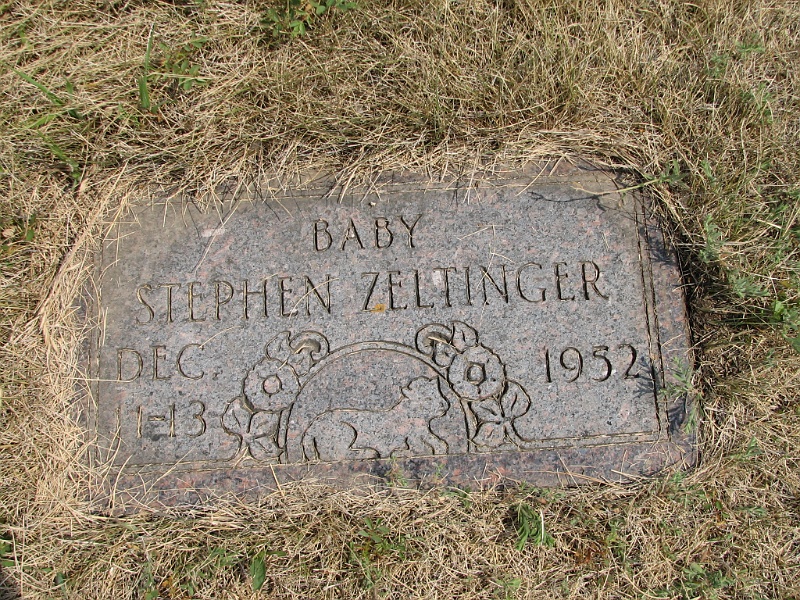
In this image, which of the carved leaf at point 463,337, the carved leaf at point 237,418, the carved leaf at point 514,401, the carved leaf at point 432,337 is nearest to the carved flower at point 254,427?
the carved leaf at point 237,418

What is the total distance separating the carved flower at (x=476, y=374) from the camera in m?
2.51

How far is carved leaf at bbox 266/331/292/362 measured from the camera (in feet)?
8.36

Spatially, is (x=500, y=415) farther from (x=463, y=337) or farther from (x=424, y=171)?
(x=424, y=171)

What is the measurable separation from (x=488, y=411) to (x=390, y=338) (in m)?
0.46

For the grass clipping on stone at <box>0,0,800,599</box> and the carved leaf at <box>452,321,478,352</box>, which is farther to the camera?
the carved leaf at <box>452,321,478,352</box>

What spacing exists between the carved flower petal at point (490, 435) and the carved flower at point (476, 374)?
0.38ft

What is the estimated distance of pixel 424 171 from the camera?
272cm

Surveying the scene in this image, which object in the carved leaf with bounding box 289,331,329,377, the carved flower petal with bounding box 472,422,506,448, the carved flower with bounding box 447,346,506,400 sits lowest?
the carved flower petal with bounding box 472,422,506,448

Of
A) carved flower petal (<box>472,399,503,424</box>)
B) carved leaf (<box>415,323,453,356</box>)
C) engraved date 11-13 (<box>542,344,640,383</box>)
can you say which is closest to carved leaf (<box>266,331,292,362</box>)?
carved leaf (<box>415,323,453,356</box>)

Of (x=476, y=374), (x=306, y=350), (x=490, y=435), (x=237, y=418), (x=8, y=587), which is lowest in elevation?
(x=8, y=587)

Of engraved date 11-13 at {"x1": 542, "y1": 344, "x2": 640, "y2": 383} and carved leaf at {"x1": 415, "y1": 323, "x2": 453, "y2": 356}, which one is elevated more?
carved leaf at {"x1": 415, "y1": 323, "x2": 453, "y2": 356}

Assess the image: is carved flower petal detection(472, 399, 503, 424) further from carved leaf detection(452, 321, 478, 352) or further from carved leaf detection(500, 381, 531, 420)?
carved leaf detection(452, 321, 478, 352)

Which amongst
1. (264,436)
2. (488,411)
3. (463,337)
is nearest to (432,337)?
(463,337)

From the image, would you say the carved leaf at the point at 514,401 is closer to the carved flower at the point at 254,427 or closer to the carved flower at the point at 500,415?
the carved flower at the point at 500,415
